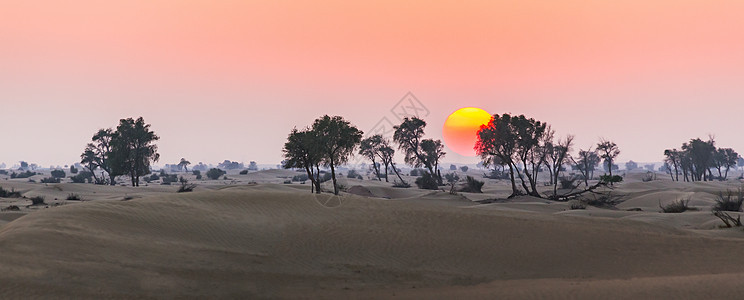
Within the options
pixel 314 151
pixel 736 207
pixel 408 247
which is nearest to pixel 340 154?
pixel 314 151

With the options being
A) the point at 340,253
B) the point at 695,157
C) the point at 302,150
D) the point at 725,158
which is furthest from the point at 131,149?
the point at 725,158

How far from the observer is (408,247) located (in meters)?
12.1

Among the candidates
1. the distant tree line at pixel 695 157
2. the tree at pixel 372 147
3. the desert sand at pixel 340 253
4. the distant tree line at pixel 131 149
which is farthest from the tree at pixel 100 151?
the distant tree line at pixel 695 157

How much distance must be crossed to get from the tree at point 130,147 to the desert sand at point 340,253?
153 ft

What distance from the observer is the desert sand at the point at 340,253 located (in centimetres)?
801

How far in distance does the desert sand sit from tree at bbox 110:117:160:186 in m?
46.6

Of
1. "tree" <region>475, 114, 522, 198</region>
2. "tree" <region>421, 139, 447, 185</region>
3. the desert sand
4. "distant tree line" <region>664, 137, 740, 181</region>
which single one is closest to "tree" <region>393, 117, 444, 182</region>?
"tree" <region>421, 139, 447, 185</region>

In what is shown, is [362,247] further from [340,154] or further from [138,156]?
[138,156]

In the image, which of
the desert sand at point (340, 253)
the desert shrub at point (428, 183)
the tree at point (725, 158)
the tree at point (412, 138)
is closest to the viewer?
the desert sand at point (340, 253)

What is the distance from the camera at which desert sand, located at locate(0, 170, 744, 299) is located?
8.01m

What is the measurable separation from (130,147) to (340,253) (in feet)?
186

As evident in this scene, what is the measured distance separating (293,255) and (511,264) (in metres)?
4.74

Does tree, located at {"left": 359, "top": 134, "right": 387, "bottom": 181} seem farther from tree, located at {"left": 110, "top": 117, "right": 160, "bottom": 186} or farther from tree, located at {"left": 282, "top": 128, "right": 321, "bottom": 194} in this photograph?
tree, located at {"left": 282, "top": 128, "right": 321, "bottom": 194}

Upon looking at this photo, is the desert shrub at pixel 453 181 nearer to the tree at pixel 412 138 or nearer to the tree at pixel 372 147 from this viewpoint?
the tree at pixel 412 138
